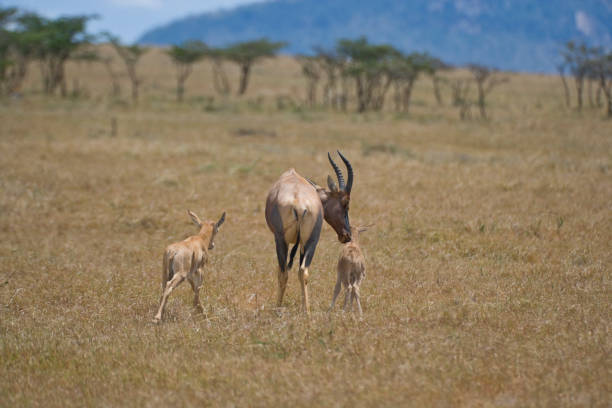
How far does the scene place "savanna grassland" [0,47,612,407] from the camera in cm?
517

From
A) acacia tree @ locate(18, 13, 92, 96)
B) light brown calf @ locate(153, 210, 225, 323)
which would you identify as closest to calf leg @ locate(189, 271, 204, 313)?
light brown calf @ locate(153, 210, 225, 323)

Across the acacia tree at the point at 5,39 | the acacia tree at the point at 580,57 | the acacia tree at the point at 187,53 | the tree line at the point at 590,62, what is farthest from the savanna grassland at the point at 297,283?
the acacia tree at the point at 187,53

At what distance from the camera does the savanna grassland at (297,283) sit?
5.17 m

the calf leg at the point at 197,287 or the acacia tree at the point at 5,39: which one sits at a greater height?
the acacia tree at the point at 5,39

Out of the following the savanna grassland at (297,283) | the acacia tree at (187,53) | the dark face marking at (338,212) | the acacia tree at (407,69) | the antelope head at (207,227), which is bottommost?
the savanna grassland at (297,283)

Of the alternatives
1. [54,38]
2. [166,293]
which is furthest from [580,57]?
[166,293]

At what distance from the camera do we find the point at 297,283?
9258mm

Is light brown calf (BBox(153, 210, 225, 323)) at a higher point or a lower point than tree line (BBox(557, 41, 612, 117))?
lower

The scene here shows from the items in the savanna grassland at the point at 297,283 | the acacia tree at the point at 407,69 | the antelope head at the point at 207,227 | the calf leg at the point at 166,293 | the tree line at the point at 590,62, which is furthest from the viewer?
the acacia tree at the point at 407,69

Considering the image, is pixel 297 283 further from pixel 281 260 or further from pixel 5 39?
pixel 5 39

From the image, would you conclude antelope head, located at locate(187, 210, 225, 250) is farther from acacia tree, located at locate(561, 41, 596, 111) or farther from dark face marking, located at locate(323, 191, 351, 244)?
acacia tree, located at locate(561, 41, 596, 111)

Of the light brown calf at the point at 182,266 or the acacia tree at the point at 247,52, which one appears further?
the acacia tree at the point at 247,52

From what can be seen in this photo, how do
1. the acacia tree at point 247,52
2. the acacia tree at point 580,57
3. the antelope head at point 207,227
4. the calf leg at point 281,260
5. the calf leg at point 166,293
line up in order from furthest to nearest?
the acacia tree at point 247,52
the acacia tree at point 580,57
the antelope head at point 207,227
the calf leg at point 281,260
the calf leg at point 166,293

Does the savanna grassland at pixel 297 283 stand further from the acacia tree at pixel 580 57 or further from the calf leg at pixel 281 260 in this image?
the acacia tree at pixel 580 57
